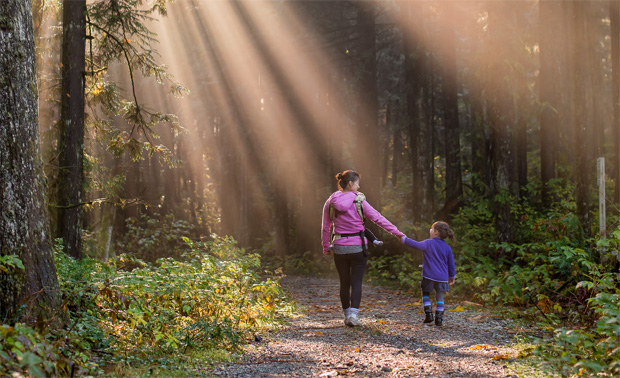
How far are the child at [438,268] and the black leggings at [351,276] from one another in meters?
0.99

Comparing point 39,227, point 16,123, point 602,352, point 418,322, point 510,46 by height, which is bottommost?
point 418,322

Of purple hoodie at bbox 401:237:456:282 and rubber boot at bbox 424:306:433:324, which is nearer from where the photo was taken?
purple hoodie at bbox 401:237:456:282

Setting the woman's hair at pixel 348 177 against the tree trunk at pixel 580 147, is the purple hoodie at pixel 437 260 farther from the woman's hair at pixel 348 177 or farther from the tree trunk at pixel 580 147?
the tree trunk at pixel 580 147

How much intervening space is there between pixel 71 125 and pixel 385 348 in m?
8.44

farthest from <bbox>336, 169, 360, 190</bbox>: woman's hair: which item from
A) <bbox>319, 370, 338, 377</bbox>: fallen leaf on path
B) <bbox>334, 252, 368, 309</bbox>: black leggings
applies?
<bbox>319, 370, 338, 377</bbox>: fallen leaf on path

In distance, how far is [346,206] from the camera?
837cm

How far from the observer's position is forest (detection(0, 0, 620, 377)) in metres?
5.75

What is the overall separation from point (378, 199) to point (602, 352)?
599 inches

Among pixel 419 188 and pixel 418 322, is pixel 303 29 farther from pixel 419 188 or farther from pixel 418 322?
pixel 418 322

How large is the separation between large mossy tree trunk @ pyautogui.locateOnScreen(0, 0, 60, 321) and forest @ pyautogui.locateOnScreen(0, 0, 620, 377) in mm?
21

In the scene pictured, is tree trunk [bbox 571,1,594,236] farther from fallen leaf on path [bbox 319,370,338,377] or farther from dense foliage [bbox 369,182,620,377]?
fallen leaf on path [bbox 319,370,338,377]

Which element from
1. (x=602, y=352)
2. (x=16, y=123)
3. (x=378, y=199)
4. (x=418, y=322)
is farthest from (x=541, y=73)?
(x=16, y=123)

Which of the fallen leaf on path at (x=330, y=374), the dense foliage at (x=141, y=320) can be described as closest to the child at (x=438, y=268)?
the dense foliage at (x=141, y=320)

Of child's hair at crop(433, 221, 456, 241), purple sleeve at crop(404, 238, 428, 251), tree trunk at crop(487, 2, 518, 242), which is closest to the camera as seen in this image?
purple sleeve at crop(404, 238, 428, 251)
